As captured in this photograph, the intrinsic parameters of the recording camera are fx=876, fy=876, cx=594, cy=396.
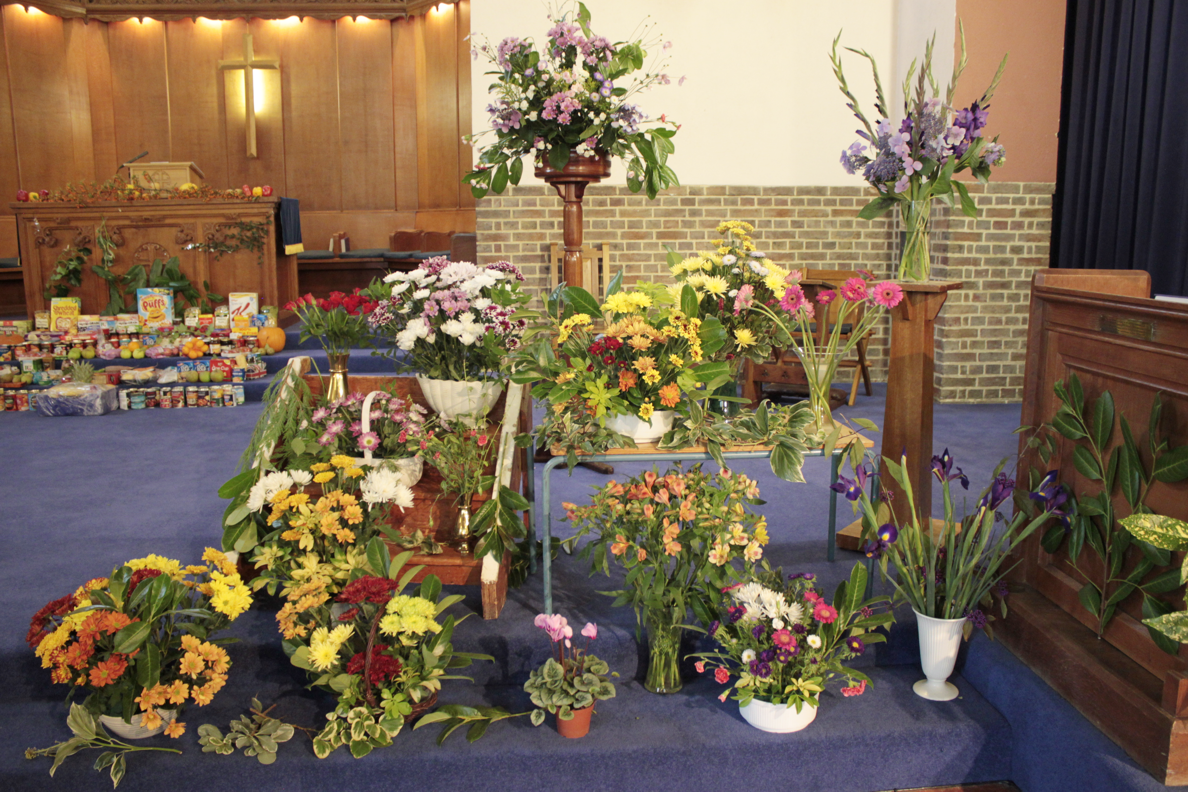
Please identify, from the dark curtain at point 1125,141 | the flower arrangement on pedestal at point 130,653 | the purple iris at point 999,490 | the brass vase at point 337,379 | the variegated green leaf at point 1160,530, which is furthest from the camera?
the dark curtain at point 1125,141

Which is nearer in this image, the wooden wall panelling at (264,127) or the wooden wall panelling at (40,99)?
the wooden wall panelling at (40,99)

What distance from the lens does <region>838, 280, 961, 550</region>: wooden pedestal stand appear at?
270 centimetres

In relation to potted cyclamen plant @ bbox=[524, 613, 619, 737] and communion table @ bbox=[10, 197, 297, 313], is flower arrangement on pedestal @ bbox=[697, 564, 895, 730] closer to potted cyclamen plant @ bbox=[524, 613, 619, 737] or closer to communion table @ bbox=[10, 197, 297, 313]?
potted cyclamen plant @ bbox=[524, 613, 619, 737]

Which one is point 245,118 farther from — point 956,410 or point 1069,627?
point 1069,627

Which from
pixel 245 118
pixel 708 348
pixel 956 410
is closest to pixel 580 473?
pixel 708 348

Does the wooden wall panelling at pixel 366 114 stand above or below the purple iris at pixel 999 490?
above

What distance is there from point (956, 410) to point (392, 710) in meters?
4.27

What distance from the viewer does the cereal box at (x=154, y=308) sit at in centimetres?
625

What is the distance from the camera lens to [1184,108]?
441 centimetres

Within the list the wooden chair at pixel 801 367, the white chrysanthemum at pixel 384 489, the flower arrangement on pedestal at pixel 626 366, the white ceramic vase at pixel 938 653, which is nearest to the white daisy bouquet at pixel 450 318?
the flower arrangement on pedestal at pixel 626 366

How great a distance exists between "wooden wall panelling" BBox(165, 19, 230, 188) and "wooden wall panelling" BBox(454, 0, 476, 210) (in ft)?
8.51

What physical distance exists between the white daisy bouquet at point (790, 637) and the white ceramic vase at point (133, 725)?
1327 mm

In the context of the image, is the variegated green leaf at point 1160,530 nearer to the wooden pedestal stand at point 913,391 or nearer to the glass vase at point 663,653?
the wooden pedestal stand at point 913,391

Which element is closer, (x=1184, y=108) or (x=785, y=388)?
(x=1184, y=108)
